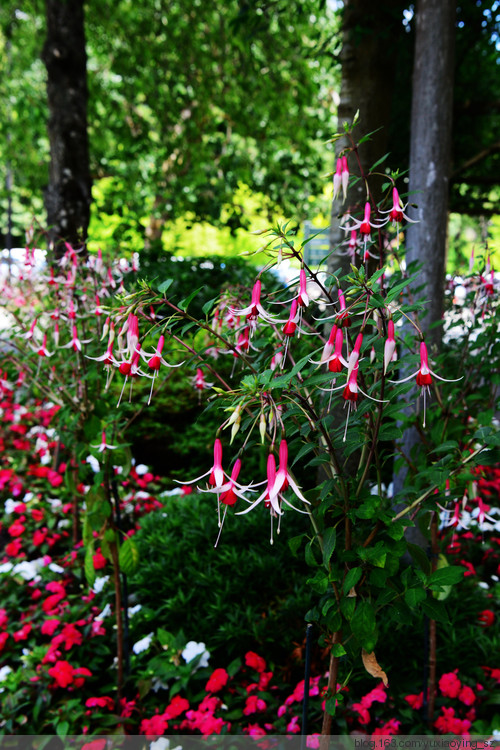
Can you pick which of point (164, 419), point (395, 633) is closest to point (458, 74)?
point (164, 419)

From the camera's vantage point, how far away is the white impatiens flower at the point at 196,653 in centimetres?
231

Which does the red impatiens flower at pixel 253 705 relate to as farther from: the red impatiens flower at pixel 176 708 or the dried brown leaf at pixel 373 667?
the dried brown leaf at pixel 373 667

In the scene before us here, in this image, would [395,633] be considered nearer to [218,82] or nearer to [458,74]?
[458,74]

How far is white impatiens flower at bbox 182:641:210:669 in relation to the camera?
231cm

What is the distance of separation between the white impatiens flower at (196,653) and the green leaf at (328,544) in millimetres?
1279

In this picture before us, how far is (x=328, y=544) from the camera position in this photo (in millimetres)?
1278

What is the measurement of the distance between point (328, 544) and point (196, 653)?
136 centimetres

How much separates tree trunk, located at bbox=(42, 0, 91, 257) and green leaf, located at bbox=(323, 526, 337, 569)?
4078mm

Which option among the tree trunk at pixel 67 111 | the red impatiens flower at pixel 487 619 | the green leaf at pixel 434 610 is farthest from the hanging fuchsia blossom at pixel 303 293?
the tree trunk at pixel 67 111

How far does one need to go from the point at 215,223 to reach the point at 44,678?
5750 millimetres

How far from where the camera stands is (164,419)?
4562 millimetres

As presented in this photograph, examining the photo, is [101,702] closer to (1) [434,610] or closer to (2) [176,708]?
(2) [176,708]

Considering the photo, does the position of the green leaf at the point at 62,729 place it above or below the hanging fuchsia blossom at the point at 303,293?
below

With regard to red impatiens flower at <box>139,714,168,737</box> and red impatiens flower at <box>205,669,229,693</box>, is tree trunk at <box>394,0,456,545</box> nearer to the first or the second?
red impatiens flower at <box>205,669,229,693</box>
